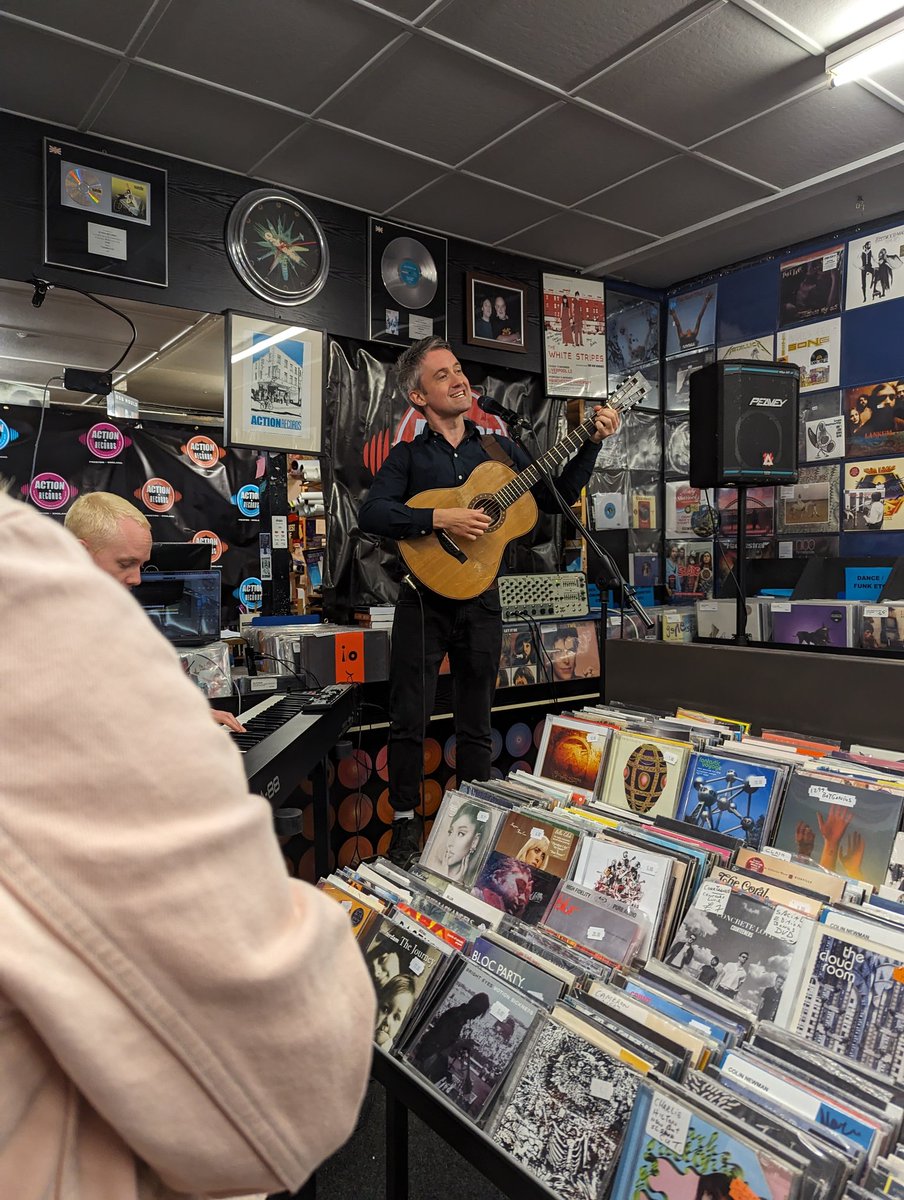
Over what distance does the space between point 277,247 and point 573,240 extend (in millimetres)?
1543

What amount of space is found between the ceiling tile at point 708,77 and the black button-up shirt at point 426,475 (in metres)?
1.23

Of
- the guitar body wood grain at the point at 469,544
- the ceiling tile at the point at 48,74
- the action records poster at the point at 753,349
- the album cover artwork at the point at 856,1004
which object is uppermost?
the ceiling tile at the point at 48,74

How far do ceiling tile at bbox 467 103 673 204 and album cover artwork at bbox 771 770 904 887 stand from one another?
2.58 metres

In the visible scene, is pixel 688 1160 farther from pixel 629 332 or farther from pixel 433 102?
pixel 629 332

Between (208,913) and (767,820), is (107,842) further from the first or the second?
(767,820)

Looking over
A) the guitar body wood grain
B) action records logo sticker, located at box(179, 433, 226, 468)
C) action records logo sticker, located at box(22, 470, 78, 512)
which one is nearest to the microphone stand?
the guitar body wood grain

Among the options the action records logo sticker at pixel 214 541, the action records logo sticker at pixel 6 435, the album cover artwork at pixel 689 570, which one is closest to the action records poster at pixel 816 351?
the album cover artwork at pixel 689 570

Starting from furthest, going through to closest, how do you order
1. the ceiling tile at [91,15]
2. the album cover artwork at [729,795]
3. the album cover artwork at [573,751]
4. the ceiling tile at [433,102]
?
the ceiling tile at [433,102] < the ceiling tile at [91,15] < the album cover artwork at [573,751] < the album cover artwork at [729,795]

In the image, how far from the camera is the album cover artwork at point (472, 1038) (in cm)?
116

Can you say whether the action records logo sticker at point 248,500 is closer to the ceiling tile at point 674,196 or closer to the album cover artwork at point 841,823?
the ceiling tile at point 674,196

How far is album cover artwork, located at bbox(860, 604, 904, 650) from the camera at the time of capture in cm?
291

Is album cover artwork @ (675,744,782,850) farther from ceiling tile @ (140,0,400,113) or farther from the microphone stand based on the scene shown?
ceiling tile @ (140,0,400,113)

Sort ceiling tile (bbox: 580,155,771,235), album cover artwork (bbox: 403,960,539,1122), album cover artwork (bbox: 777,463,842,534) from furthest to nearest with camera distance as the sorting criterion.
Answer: album cover artwork (bbox: 777,463,842,534), ceiling tile (bbox: 580,155,771,235), album cover artwork (bbox: 403,960,539,1122)

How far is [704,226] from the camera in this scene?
3.98 metres
